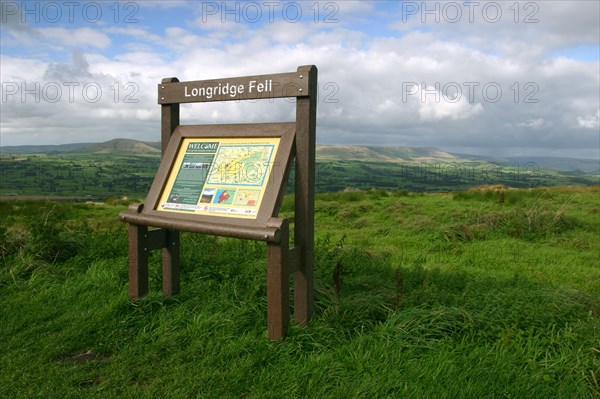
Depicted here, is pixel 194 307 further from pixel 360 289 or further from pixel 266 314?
pixel 360 289

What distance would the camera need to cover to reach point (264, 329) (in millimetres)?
4246

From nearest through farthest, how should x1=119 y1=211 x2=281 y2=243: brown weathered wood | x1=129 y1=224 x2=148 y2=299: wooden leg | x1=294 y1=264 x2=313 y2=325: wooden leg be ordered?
x1=119 y1=211 x2=281 y2=243: brown weathered wood → x1=294 y1=264 x2=313 y2=325: wooden leg → x1=129 y1=224 x2=148 y2=299: wooden leg

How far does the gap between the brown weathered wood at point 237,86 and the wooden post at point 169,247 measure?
10 centimetres

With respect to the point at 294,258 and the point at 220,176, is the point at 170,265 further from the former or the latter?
the point at 294,258

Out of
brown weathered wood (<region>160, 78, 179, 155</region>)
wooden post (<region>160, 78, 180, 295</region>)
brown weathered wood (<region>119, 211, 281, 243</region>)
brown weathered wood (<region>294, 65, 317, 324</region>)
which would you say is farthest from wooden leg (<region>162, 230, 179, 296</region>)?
brown weathered wood (<region>294, 65, 317, 324</region>)

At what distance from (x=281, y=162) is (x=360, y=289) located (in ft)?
5.91

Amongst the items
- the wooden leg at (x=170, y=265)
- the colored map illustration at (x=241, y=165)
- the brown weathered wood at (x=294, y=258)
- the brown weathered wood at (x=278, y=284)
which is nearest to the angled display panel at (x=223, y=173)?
the colored map illustration at (x=241, y=165)

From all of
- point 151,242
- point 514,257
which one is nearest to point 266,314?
point 151,242

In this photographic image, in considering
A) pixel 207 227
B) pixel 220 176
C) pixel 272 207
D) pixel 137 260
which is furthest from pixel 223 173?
pixel 137 260

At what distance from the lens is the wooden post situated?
5203mm

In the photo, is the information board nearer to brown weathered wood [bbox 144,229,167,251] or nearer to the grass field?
brown weathered wood [bbox 144,229,167,251]

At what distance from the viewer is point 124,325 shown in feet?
14.9

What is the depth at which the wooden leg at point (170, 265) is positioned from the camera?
521cm

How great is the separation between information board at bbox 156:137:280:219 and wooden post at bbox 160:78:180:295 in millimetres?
263
